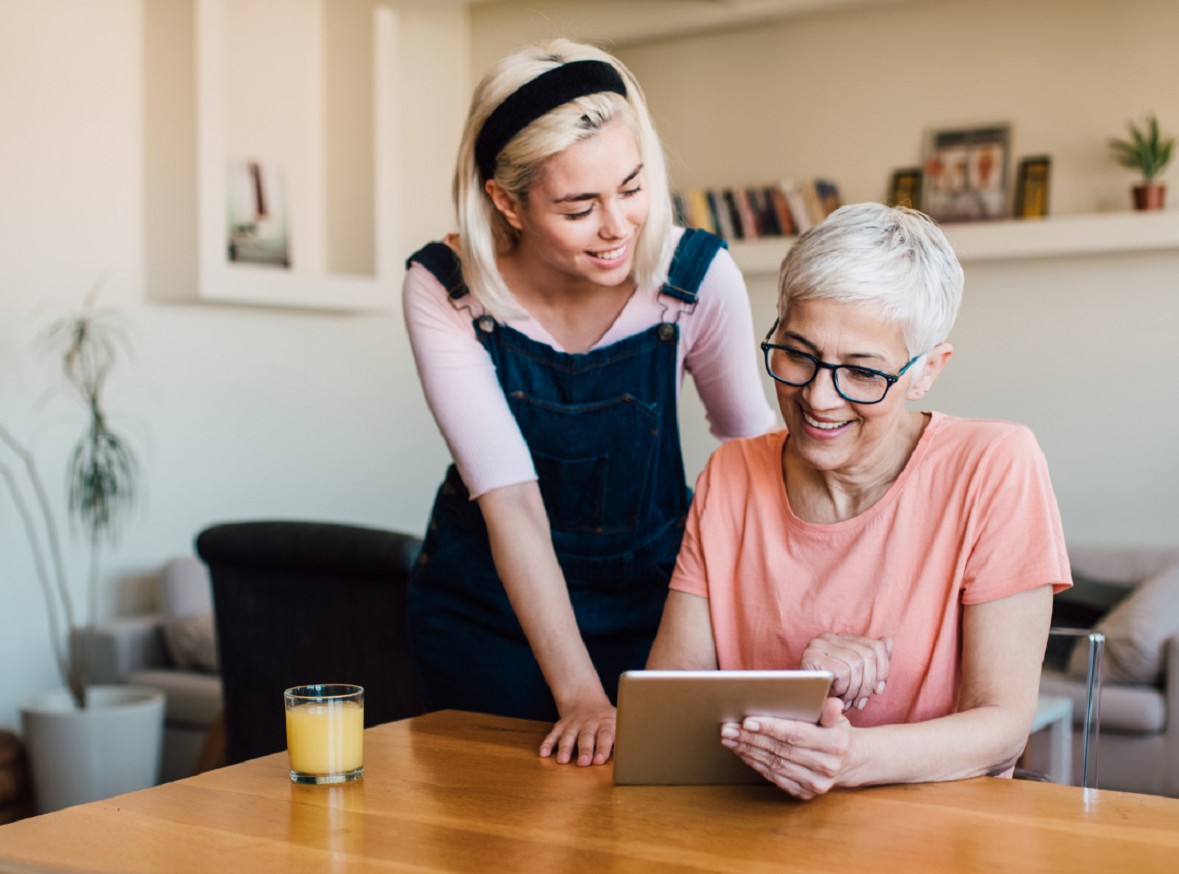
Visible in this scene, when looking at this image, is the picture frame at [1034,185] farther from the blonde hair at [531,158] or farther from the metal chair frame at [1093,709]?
the metal chair frame at [1093,709]

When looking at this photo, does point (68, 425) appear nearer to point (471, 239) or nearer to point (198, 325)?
point (198, 325)

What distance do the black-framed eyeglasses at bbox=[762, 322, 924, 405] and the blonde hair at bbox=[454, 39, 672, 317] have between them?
15.1 inches

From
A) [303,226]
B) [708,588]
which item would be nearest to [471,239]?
[708,588]

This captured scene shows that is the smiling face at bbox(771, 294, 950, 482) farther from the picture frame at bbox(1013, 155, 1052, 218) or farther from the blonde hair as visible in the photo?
the picture frame at bbox(1013, 155, 1052, 218)

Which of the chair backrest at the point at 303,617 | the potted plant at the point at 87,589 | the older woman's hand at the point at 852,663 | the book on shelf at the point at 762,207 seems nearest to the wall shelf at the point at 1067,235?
the book on shelf at the point at 762,207

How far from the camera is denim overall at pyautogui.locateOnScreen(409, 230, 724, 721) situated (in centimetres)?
193

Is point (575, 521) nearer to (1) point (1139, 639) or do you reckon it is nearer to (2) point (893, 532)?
(2) point (893, 532)

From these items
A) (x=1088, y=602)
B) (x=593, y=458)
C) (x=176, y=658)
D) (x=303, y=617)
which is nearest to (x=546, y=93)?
(x=593, y=458)

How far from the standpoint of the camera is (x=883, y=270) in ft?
4.89

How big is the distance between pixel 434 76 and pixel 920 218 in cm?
453

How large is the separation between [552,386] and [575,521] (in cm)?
20

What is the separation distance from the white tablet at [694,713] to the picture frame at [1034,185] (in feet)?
13.0

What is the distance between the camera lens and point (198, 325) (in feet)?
15.5

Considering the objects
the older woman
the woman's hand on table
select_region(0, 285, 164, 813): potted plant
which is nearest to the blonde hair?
the older woman
